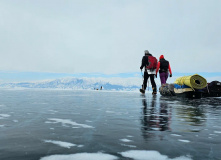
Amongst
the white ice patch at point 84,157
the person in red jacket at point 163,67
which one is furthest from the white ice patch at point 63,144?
the person in red jacket at point 163,67

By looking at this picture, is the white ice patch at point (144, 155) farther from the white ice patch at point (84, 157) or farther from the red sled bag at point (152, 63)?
the red sled bag at point (152, 63)

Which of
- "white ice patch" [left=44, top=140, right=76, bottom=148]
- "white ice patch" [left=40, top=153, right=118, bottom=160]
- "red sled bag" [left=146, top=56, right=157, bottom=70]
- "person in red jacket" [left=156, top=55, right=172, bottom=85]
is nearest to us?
"white ice patch" [left=40, top=153, right=118, bottom=160]

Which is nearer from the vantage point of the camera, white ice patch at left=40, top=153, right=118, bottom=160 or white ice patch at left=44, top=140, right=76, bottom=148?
white ice patch at left=40, top=153, right=118, bottom=160

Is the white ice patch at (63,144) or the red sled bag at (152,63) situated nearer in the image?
the white ice patch at (63,144)

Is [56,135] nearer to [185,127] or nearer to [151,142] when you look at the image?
[151,142]

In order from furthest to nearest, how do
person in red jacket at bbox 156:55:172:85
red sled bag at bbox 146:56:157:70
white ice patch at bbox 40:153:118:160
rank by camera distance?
red sled bag at bbox 146:56:157:70
person in red jacket at bbox 156:55:172:85
white ice patch at bbox 40:153:118:160

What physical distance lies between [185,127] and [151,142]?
1595 mm

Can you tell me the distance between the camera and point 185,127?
4621 mm

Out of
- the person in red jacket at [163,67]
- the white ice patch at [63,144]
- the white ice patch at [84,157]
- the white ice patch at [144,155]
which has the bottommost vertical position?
the white ice patch at [84,157]

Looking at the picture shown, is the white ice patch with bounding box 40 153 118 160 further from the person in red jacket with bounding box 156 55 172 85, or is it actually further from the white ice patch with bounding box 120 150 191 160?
the person in red jacket with bounding box 156 55 172 85

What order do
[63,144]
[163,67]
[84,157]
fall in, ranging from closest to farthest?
[84,157] → [63,144] → [163,67]

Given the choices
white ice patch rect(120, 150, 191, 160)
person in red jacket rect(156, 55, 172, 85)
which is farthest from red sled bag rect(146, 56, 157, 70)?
white ice patch rect(120, 150, 191, 160)

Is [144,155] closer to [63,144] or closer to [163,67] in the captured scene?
[63,144]

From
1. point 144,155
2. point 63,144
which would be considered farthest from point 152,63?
point 144,155
